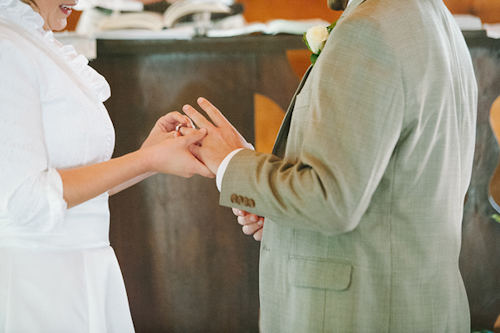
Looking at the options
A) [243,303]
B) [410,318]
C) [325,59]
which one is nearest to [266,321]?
[410,318]

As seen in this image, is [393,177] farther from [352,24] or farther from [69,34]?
[69,34]

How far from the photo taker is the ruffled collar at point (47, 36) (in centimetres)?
109

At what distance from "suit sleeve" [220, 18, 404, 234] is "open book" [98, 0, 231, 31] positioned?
1550 mm

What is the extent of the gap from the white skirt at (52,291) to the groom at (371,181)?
0.46m

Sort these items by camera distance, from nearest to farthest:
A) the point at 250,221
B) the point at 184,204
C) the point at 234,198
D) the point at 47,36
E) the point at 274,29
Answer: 1. the point at 234,198
2. the point at 47,36
3. the point at 250,221
4. the point at 274,29
5. the point at 184,204

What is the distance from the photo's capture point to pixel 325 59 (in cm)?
88

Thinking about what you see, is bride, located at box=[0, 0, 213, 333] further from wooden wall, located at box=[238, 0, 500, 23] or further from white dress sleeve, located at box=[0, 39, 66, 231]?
wooden wall, located at box=[238, 0, 500, 23]

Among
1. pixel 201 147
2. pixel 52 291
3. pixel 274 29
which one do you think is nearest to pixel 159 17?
pixel 274 29

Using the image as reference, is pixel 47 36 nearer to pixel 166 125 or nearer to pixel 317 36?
pixel 166 125

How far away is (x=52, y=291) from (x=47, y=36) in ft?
2.38

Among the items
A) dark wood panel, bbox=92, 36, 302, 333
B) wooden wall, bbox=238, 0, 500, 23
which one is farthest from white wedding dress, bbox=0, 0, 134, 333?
wooden wall, bbox=238, 0, 500, 23

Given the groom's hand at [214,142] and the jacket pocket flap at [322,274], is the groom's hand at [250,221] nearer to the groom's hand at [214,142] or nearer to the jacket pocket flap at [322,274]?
the groom's hand at [214,142]

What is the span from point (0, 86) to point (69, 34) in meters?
1.52

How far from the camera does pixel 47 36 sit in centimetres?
121
